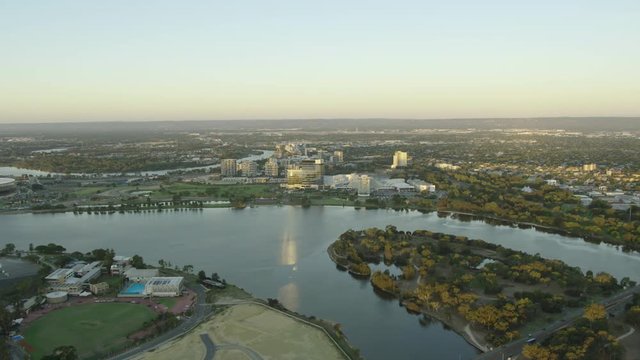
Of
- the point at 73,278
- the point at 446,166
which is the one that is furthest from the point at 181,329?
the point at 446,166

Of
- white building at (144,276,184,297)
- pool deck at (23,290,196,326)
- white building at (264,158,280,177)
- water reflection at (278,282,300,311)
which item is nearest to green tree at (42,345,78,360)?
pool deck at (23,290,196,326)

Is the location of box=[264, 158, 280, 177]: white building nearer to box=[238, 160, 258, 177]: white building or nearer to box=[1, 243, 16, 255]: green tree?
box=[238, 160, 258, 177]: white building

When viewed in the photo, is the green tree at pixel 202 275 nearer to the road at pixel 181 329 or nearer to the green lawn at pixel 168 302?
the road at pixel 181 329

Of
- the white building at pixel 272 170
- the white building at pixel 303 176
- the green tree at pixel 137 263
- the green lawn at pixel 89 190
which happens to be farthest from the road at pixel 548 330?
the white building at pixel 272 170

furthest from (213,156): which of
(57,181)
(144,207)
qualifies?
(144,207)

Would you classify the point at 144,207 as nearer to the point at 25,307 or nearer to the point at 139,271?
the point at 139,271

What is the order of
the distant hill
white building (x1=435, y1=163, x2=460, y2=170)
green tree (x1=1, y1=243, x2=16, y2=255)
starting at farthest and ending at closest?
the distant hill
white building (x1=435, y1=163, x2=460, y2=170)
green tree (x1=1, y1=243, x2=16, y2=255)

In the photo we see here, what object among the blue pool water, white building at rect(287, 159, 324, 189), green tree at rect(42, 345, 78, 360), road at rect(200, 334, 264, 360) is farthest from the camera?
A: white building at rect(287, 159, 324, 189)
